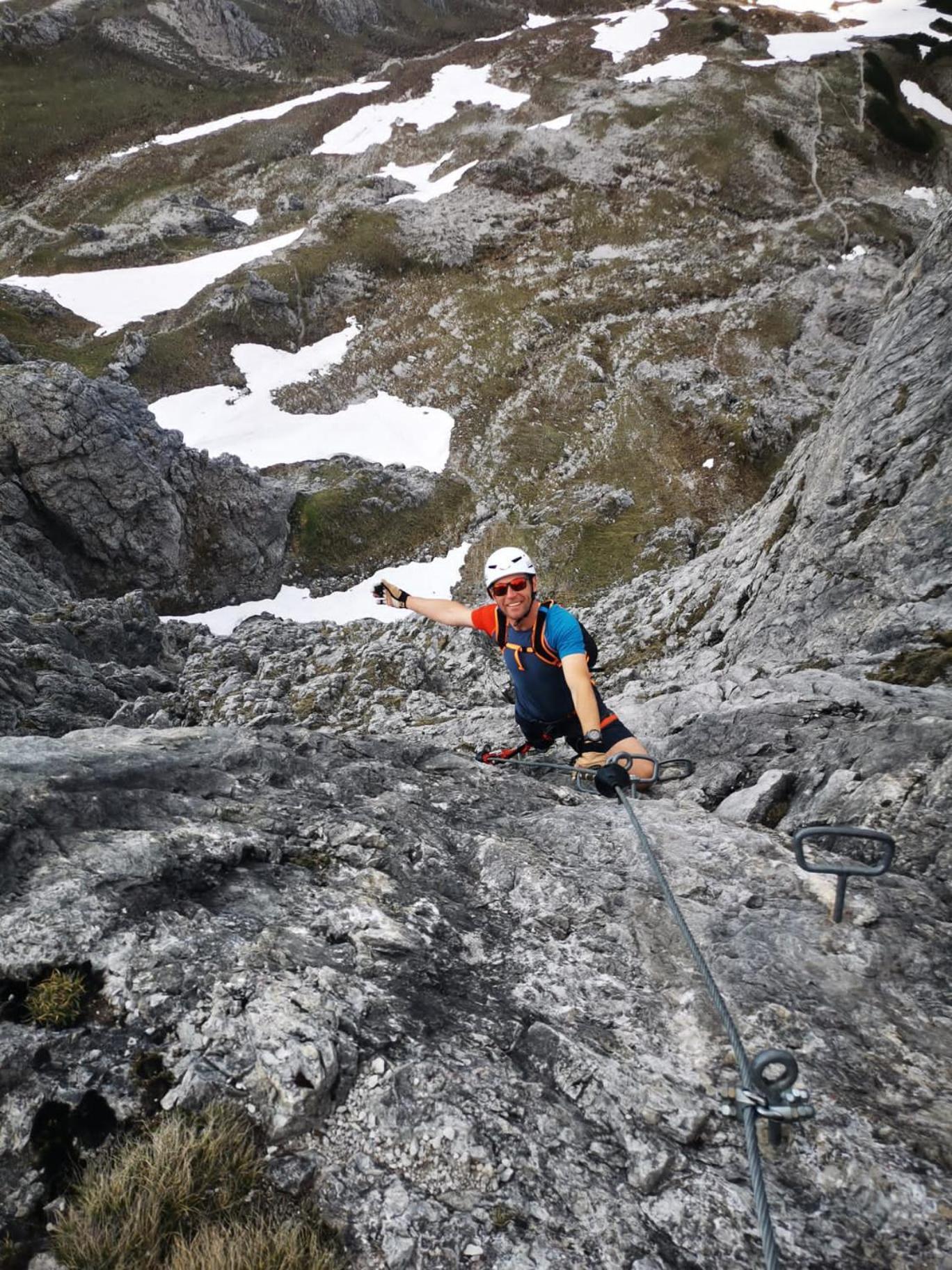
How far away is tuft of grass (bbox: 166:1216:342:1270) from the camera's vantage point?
393cm

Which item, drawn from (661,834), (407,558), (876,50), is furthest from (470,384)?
(876,50)

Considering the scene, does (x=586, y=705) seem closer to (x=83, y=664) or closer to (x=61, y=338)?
(x=83, y=664)

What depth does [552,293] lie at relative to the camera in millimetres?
84750

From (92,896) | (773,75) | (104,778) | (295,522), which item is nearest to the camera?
(92,896)

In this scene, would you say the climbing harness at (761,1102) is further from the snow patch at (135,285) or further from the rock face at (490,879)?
the snow patch at (135,285)

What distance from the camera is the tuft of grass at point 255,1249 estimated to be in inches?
155

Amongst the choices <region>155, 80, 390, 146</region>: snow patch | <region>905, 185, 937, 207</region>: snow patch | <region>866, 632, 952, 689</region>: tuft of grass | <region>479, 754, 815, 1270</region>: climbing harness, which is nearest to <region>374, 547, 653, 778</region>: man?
<region>479, 754, 815, 1270</region>: climbing harness

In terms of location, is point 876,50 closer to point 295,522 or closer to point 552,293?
point 552,293

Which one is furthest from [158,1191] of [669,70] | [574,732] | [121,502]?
[669,70]

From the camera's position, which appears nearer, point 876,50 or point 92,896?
point 92,896

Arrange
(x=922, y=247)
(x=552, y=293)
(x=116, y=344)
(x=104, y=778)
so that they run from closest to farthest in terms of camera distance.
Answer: (x=104, y=778), (x=922, y=247), (x=116, y=344), (x=552, y=293)

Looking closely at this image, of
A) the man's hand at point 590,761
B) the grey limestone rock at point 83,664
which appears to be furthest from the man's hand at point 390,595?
the grey limestone rock at point 83,664

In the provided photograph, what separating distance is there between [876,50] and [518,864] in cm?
18241

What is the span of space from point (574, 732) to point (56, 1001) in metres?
8.99
